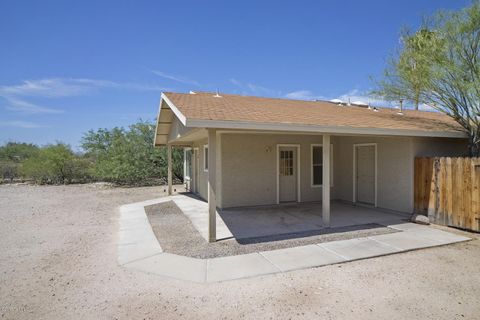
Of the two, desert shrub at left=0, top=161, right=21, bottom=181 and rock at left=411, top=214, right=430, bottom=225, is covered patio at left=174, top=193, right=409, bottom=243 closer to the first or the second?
rock at left=411, top=214, right=430, bottom=225

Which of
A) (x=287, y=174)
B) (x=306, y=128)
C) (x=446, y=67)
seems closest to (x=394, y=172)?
(x=446, y=67)

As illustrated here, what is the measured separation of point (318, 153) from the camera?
1085 cm

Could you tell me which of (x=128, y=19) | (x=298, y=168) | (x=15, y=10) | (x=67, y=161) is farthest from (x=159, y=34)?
(x=67, y=161)

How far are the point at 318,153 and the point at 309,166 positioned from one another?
2.14ft

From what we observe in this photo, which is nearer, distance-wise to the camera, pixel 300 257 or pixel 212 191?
pixel 300 257

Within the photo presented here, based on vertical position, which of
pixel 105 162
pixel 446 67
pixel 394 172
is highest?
pixel 446 67

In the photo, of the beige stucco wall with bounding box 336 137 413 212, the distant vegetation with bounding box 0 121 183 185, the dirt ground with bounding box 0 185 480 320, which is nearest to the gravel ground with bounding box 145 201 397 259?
the dirt ground with bounding box 0 185 480 320

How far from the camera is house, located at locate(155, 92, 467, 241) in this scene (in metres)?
7.48

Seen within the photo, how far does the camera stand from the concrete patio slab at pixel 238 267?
14.3ft

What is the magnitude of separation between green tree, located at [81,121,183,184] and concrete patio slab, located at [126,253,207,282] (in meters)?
14.2

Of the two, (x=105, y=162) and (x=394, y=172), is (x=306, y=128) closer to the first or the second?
(x=394, y=172)

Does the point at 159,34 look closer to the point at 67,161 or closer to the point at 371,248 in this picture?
the point at 371,248

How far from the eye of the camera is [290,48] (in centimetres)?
1350

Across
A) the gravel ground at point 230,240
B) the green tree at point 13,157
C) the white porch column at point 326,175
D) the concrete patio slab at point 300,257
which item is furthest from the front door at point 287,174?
the green tree at point 13,157
